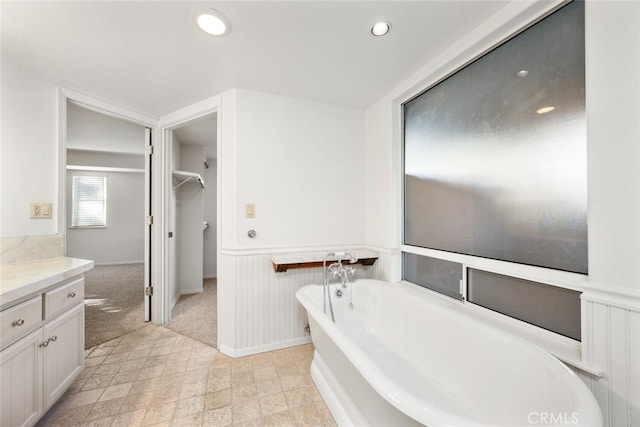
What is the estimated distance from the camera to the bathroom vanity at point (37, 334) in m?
1.13

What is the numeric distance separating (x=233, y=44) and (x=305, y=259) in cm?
163

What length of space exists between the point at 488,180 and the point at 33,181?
3.09 m

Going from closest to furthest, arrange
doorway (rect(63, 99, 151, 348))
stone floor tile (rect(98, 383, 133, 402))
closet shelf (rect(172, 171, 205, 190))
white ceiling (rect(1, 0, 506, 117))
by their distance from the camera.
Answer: white ceiling (rect(1, 0, 506, 117))
stone floor tile (rect(98, 383, 133, 402))
closet shelf (rect(172, 171, 205, 190))
doorway (rect(63, 99, 151, 348))

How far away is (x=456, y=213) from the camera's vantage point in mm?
1710

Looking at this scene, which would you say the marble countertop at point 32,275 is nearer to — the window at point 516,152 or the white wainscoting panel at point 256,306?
the white wainscoting panel at point 256,306

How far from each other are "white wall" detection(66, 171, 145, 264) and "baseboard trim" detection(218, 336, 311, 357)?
4680mm

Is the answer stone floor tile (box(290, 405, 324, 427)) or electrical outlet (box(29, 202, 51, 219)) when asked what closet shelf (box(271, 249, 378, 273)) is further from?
electrical outlet (box(29, 202, 51, 219))

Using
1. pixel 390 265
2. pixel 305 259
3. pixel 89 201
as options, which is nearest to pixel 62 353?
pixel 305 259

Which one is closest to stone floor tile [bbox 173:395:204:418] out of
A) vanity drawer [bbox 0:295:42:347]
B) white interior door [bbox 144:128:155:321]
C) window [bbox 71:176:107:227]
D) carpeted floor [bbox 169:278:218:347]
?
carpeted floor [bbox 169:278:218:347]

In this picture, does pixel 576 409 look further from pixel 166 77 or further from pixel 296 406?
pixel 166 77

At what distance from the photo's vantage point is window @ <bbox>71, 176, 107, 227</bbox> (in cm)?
512

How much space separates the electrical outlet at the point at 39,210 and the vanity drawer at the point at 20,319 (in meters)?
0.82

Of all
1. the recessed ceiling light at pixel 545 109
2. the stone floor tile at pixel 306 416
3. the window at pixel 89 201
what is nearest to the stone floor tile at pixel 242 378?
the stone floor tile at pixel 306 416

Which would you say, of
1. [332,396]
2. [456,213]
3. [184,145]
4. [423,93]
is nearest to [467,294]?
[456,213]
